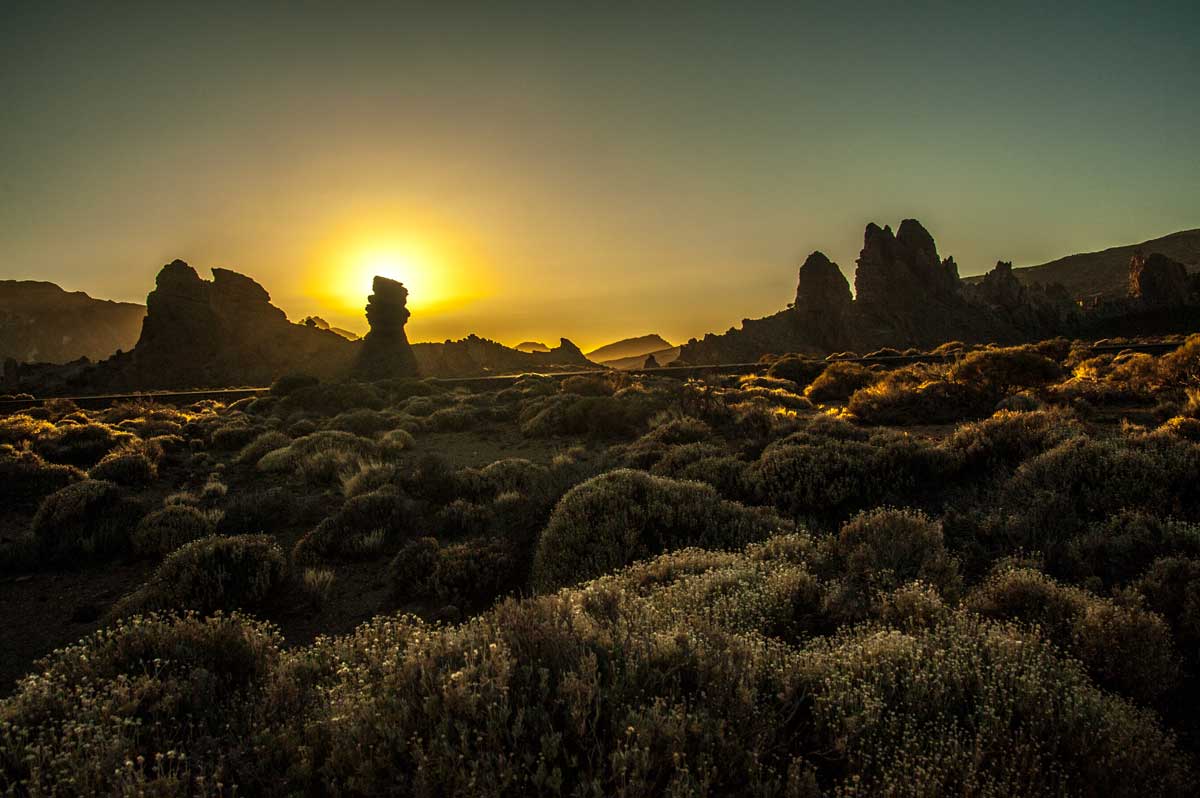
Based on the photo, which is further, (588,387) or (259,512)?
(588,387)

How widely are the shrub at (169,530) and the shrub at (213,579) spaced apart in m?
1.77

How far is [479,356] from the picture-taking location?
7769 cm

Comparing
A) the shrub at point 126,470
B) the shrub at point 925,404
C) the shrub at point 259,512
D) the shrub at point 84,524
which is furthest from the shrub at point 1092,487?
the shrub at point 126,470

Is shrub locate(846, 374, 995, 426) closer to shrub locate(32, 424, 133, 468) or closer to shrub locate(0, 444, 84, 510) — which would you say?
shrub locate(0, 444, 84, 510)

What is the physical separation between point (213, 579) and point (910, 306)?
379 feet

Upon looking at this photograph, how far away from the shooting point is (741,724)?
2873mm

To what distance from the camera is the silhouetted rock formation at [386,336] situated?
56.3 meters

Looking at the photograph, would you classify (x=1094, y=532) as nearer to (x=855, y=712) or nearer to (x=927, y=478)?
(x=927, y=478)

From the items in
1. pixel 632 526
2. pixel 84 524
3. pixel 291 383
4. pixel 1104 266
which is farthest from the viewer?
pixel 1104 266

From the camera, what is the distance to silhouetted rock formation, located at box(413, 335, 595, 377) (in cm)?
7162

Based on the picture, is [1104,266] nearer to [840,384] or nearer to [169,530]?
[840,384]

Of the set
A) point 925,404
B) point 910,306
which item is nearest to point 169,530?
point 925,404

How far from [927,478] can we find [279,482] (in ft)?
42.4

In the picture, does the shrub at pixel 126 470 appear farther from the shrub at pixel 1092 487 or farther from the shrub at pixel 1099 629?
the shrub at pixel 1092 487
